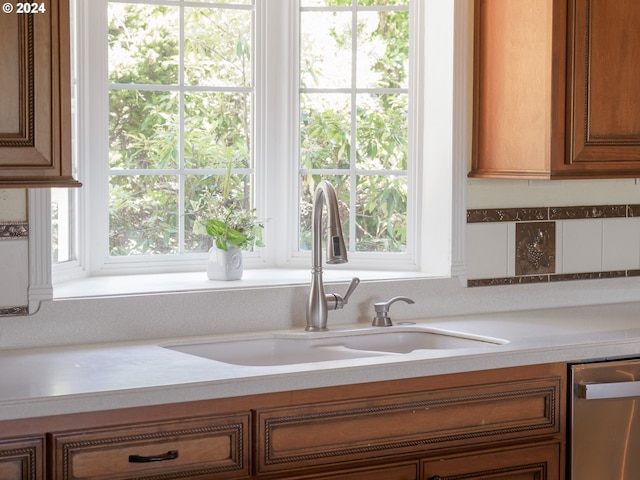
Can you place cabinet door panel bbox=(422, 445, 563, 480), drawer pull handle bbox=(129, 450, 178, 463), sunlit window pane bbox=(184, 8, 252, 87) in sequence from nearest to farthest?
drawer pull handle bbox=(129, 450, 178, 463) < cabinet door panel bbox=(422, 445, 563, 480) < sunlit window pane bbox=(184, 8, 252, 87)

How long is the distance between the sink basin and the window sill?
0.66 ft

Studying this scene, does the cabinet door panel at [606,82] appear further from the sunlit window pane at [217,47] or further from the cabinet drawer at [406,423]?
the sunlit window pane at [217,47]

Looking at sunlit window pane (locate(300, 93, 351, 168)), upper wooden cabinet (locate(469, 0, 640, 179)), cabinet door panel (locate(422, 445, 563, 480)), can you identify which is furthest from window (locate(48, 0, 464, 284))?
cabinet door panel (locate(422, 445, 563, 480))

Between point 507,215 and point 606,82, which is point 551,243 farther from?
point 606,82

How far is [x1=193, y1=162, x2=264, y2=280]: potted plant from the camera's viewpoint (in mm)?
3248

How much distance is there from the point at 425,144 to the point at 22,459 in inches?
70.2

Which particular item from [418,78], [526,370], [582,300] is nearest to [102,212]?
[418,78]

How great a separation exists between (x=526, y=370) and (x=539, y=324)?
42cm

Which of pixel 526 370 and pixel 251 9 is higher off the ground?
pixel 251 9

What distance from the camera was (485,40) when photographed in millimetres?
3340

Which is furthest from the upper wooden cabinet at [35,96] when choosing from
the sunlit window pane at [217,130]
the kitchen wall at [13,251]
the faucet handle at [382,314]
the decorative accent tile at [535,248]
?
the decorative accent tile at [535,248]

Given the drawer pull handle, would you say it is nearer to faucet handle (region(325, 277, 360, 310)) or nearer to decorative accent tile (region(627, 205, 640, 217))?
faucet handle (region(325, 277, 360, 310))

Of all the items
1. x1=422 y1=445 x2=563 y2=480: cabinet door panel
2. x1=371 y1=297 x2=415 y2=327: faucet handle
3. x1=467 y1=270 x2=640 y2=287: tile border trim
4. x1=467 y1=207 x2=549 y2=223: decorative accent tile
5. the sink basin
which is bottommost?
x1=422 y1=445 x2=563 y2=480: cabinet door panel

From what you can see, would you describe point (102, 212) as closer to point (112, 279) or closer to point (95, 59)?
point (112, 279)
